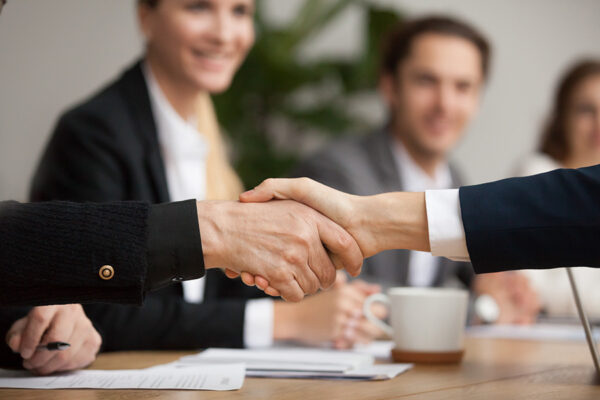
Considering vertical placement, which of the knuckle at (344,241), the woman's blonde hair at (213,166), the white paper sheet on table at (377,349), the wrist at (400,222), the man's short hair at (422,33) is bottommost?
the white paper sheet on table at (377,349)

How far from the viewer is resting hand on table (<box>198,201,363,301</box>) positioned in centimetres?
96

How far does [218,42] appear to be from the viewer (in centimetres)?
182

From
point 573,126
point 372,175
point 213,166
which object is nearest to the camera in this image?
point 213,166

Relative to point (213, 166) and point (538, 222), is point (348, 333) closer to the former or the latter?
point (538, 222)

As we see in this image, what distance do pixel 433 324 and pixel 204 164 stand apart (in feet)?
3.16

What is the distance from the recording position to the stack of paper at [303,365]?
81cm

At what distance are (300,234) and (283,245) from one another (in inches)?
1.2

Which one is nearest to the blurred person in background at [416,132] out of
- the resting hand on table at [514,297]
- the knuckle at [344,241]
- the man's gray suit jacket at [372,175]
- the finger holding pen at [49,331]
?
the man's gray suit jacket at [372,175]

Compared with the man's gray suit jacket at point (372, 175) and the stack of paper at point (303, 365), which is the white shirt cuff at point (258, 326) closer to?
the stack of paper at point (303, 365)

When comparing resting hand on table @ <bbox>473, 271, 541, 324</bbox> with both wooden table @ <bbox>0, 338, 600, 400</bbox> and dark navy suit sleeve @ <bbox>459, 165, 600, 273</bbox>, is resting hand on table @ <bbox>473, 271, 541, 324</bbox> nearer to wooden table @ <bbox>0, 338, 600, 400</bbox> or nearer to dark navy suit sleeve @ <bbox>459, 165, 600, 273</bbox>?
wooden table @ <bbox>0, 338, 600, 400</bbox>

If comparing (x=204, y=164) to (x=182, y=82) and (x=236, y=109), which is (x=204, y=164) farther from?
(x=236, y=109)

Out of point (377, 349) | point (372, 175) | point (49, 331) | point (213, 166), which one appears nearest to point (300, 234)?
point (377, 349)

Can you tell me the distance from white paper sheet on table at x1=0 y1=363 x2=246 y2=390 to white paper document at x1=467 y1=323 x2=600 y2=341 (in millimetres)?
752

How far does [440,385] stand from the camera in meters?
0.78
